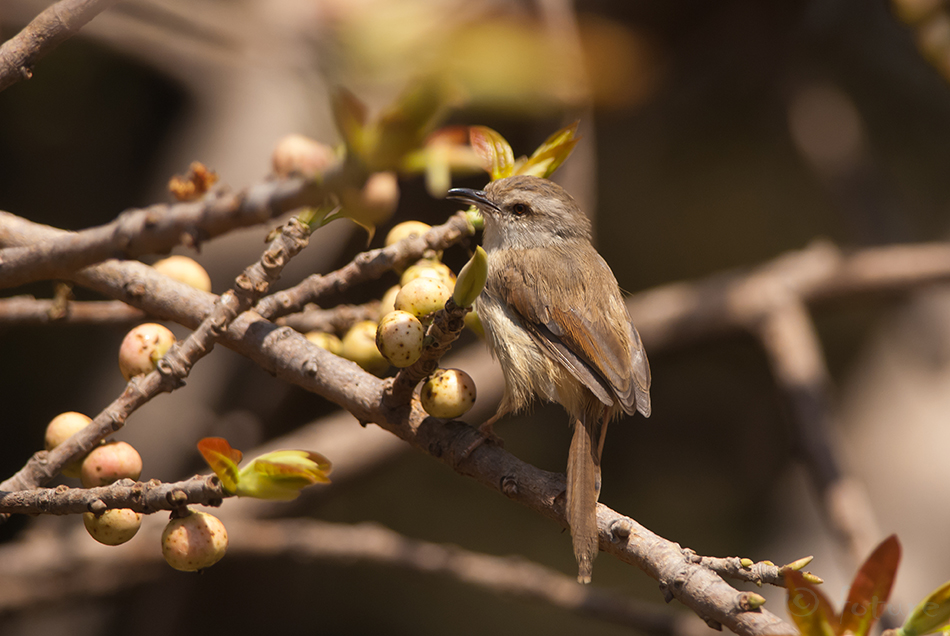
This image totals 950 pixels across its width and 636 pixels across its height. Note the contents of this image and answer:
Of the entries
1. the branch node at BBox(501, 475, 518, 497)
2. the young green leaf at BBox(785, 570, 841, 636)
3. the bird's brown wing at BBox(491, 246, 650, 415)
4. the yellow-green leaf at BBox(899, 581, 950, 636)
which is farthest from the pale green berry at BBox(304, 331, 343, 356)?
the yellow-green leaf at BBox(899, 581, 950, 636)

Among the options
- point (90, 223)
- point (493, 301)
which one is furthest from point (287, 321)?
point (90, 223)

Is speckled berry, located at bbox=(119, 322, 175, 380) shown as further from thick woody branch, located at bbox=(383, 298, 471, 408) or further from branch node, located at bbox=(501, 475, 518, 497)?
branch node, located at bbox=(501, 475, 518, 497)

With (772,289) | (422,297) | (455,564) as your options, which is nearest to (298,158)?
(422,297)

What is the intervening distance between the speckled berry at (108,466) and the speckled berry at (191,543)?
14 cm

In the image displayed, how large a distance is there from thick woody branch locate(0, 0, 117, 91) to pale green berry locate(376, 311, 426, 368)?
0.71 metres

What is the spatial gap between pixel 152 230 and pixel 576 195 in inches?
79.7

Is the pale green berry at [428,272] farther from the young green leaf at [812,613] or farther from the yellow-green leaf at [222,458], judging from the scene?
the young green leaf at [812,613]

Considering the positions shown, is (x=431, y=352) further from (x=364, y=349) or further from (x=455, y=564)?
(x=455, y=564)

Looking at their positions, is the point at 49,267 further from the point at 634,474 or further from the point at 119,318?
the point at 634,474

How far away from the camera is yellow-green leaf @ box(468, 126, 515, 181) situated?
1.75 m

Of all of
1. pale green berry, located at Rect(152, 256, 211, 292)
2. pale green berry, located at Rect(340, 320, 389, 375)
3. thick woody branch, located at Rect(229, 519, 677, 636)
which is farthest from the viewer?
thick woody branch, located at Rect(229, 519, 677, 636)

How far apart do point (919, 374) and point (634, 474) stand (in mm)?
2527

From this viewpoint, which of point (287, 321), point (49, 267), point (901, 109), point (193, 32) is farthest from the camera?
point (901, 109)

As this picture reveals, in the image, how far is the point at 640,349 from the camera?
229 cm
